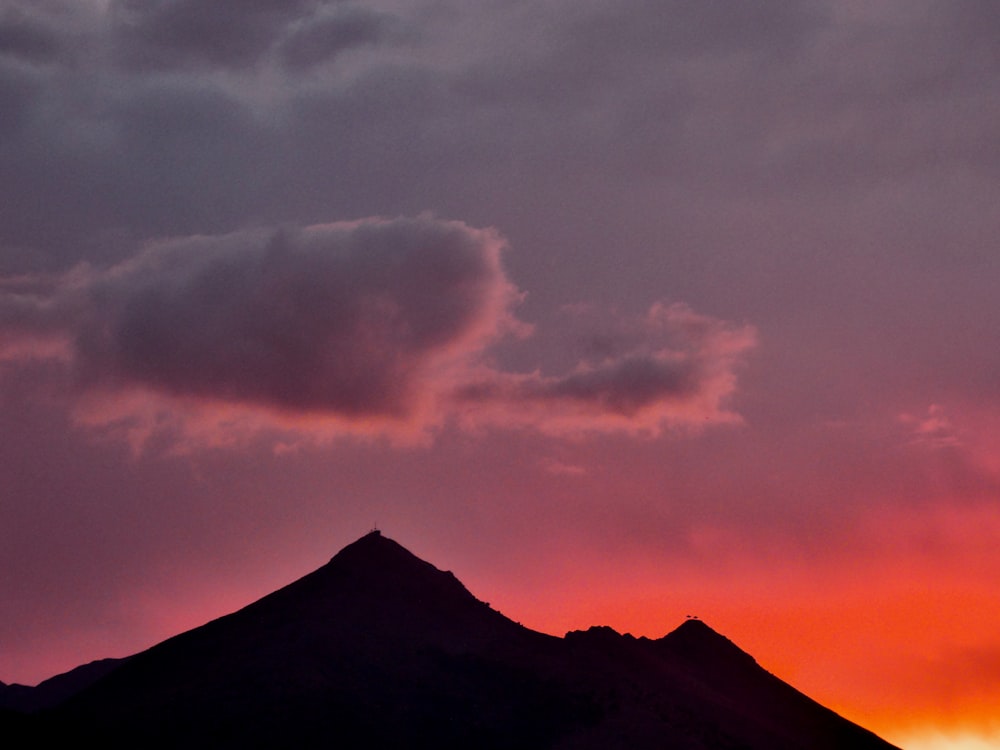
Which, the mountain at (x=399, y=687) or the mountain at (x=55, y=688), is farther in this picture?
the mountain at (x=55, y=688)

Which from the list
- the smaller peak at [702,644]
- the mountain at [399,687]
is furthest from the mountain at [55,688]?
the smaller peak at [702,644]

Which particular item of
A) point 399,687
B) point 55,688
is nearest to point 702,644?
point 399,687

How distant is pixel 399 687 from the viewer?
133 meters

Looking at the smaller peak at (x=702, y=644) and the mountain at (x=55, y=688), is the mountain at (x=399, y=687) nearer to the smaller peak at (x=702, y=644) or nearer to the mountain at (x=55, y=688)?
the smaller peak at (x=702, y=644)

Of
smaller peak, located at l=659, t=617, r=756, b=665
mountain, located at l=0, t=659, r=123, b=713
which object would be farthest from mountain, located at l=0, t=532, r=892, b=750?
mountain, located at l=0, t=659, r=123, b=713

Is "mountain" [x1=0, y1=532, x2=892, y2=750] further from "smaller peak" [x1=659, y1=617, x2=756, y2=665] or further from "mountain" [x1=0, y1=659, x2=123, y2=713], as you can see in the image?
"mountain" [x1=0, y1=659, x2=123, y2=713]

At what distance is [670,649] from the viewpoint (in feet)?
576

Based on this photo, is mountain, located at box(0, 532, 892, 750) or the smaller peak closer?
mountain, located at box(0, 532, 892, 750)

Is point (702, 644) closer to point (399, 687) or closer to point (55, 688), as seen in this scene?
point (399, 687)

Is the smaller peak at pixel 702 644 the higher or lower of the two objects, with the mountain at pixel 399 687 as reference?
higher

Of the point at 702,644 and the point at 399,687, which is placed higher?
the point at 702,644

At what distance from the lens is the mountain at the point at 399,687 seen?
4921 inches

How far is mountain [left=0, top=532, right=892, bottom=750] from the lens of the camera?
125000mm

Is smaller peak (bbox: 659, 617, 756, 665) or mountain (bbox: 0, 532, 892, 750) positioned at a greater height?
smaller peak (bbox: 659, 617, 756, 665)
